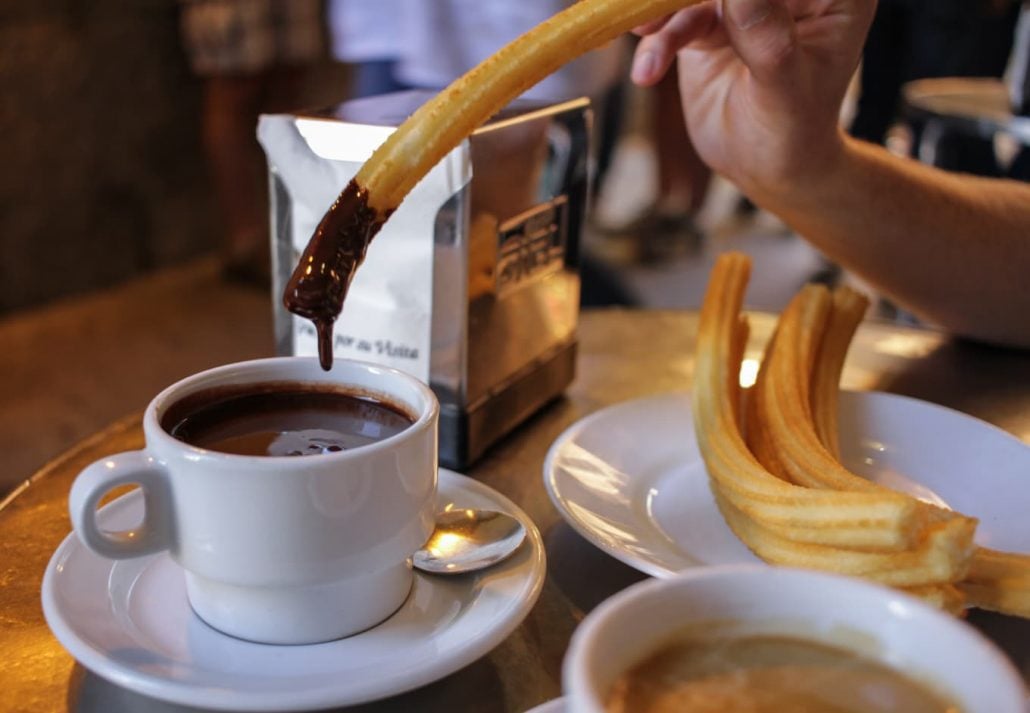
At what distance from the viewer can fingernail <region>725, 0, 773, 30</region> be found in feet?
2.15

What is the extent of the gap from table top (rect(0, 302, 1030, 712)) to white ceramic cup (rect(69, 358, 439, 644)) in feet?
0.16

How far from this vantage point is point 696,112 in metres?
0.90

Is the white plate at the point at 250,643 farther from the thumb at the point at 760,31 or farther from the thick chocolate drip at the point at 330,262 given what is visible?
the thumb at the point at 760,31

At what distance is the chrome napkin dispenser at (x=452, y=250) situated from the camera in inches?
25.4

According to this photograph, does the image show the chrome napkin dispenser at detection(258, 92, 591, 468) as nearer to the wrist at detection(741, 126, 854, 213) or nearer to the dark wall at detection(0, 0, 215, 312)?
the wrist at detection(741, 126, 854, 213)

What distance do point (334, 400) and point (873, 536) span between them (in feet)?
0.88

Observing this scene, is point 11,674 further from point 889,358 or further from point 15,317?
point 15,317

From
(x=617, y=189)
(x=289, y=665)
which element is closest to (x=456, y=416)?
(x=289, y=665)

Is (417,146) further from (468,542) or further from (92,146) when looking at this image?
(92,146)

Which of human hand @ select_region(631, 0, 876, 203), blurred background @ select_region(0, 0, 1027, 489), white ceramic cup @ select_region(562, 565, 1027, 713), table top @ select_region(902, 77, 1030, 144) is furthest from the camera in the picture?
blurred background @ select_region(0, 0, 1027, 489)

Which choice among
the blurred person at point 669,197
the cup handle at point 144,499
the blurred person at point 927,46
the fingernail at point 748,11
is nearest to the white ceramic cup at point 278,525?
the cup handle at point 144,499

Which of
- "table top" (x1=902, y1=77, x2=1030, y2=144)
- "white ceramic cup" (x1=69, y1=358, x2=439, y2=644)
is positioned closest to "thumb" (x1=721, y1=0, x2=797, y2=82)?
"white ceramic cup" (x1=69, y1=358, x2=439, y2=644)

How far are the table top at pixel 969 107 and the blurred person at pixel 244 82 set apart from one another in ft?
4.56

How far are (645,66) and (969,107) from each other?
1.17 metres
